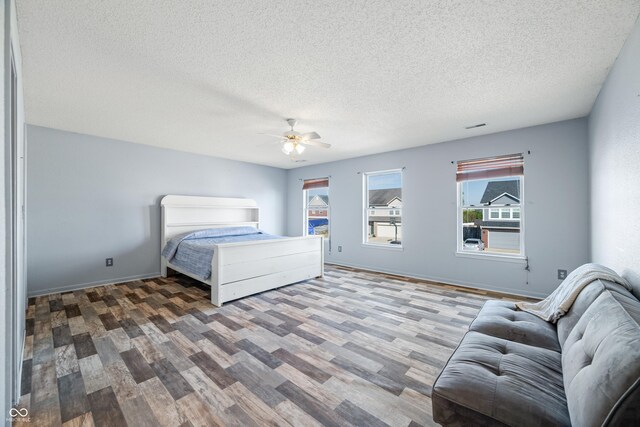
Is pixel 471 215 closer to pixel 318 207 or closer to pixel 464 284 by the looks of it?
pixel 464 284

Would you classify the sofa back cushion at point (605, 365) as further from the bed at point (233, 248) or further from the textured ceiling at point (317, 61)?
the bed at point (233, 248)

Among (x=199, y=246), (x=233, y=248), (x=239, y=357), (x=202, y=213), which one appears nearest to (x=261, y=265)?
(x=233, y=248)

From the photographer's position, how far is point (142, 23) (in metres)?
1.69

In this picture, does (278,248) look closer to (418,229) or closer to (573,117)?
(418,229)

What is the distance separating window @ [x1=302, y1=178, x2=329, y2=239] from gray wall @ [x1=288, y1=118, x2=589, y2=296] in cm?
32

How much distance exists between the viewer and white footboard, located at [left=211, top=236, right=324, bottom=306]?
3.29m

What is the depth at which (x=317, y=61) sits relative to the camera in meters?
2.09

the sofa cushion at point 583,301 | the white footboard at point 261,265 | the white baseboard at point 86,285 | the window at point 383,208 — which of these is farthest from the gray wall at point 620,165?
the white baseboard at point 86,285

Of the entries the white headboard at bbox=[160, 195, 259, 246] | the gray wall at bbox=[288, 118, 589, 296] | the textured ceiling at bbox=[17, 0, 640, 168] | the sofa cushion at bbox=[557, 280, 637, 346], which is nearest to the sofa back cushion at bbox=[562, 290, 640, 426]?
the sofa cushion at bbox=[557, 280, 637, 346]

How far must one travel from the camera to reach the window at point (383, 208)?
5.09 metres

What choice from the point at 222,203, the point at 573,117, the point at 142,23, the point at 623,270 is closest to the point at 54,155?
the point at 222,203

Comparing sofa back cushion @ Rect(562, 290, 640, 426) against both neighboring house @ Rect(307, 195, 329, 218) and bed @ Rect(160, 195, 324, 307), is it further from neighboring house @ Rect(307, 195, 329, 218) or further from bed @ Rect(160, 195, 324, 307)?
neighboring house @ Rect(307, 195, 329, 218)

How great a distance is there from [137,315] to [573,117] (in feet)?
18.7

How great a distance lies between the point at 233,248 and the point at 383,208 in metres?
3.07
